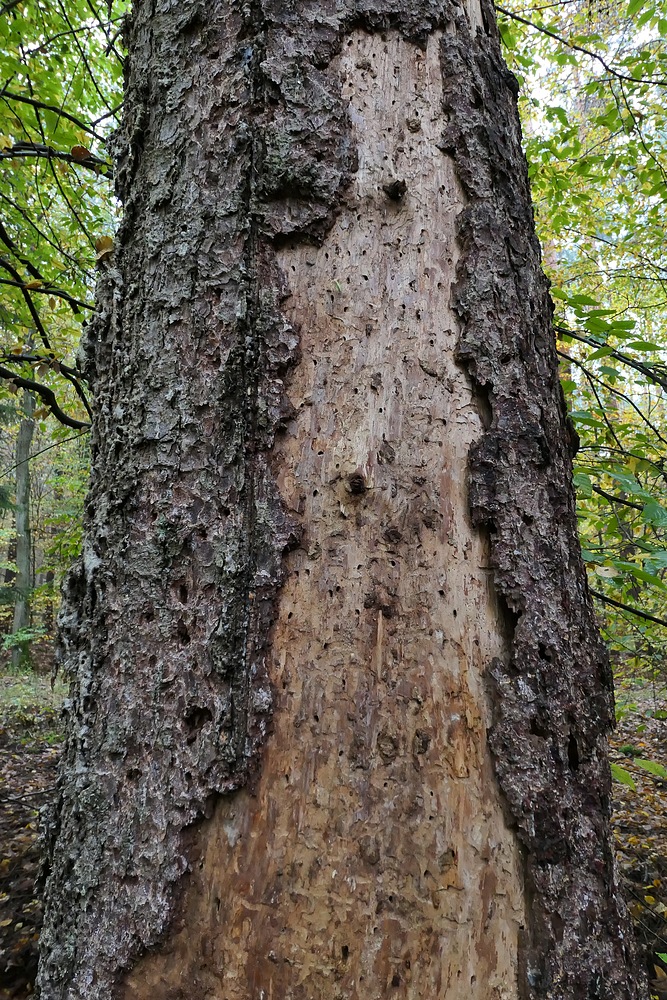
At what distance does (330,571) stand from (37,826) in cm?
292

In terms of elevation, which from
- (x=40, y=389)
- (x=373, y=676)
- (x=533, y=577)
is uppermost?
(x=40, y=389)

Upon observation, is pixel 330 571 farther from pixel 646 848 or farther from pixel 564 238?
pixel 564 238

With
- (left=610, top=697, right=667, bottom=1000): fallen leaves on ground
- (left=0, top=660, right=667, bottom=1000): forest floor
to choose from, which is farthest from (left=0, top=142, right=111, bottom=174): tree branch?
(left=610, top=697, right=667, bottom=1000): fallen leaves on ground

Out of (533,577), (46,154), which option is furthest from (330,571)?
(46,154)

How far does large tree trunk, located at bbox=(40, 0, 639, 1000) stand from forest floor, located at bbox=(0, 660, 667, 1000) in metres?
0.58

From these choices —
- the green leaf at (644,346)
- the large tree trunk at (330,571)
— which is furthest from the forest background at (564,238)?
the large tree trunk at (330,571)

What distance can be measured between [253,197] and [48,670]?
14.9 meters

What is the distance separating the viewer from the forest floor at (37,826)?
3176 millimetres

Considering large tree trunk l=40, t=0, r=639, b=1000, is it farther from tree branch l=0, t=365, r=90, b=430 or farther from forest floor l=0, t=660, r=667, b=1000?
tree branch l=0, t=365, r=90, b=430

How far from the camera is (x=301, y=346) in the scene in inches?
41.4

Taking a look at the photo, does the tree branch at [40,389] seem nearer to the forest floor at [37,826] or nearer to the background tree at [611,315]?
the forest floor at [37,826]

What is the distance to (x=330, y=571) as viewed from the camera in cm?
98

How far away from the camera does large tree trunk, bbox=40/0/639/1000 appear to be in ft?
2.94

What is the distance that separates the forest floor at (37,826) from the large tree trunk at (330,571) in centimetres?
58
